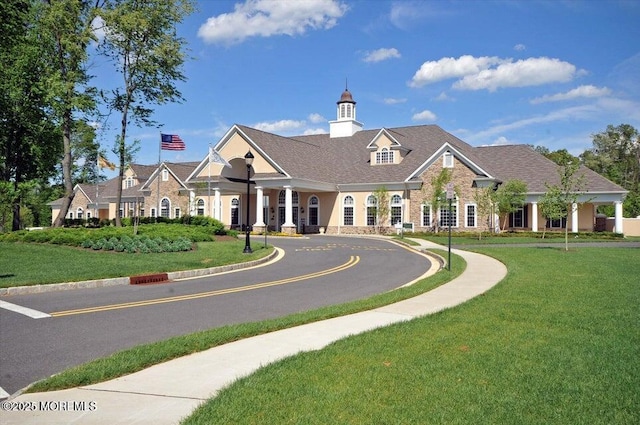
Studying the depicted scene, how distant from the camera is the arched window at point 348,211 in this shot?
44219mm

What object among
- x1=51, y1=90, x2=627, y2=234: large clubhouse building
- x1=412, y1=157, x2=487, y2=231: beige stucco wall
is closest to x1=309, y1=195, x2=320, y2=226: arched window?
x1=51, y1=90, x2=627, y2=234: large clubhouse building

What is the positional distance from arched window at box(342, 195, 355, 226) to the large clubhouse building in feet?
0.27

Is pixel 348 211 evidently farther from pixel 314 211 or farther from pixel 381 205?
pixel 381 205

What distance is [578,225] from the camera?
137ft

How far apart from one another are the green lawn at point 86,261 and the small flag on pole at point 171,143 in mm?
13739

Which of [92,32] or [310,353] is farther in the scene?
[92,32]

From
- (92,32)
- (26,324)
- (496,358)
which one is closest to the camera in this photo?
(496,358)

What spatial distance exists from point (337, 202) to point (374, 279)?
94.6ft

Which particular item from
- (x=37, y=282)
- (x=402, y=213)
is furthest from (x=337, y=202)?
(x=37, y=282)

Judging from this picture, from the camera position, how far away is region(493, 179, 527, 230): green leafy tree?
120 feet

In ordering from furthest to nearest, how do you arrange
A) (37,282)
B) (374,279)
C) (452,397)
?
(374,279)
(37,282)
(452,397)

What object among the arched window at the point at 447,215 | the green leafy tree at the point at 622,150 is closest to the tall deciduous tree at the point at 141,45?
the arched window at the point at 447,215

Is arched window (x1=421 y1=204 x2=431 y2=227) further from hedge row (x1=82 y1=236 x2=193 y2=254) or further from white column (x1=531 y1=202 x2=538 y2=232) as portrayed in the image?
hedge row (x1=82 y1=236 x2=193 y2=254)

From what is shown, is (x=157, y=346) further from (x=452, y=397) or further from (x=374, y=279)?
(x=374, y=279)
